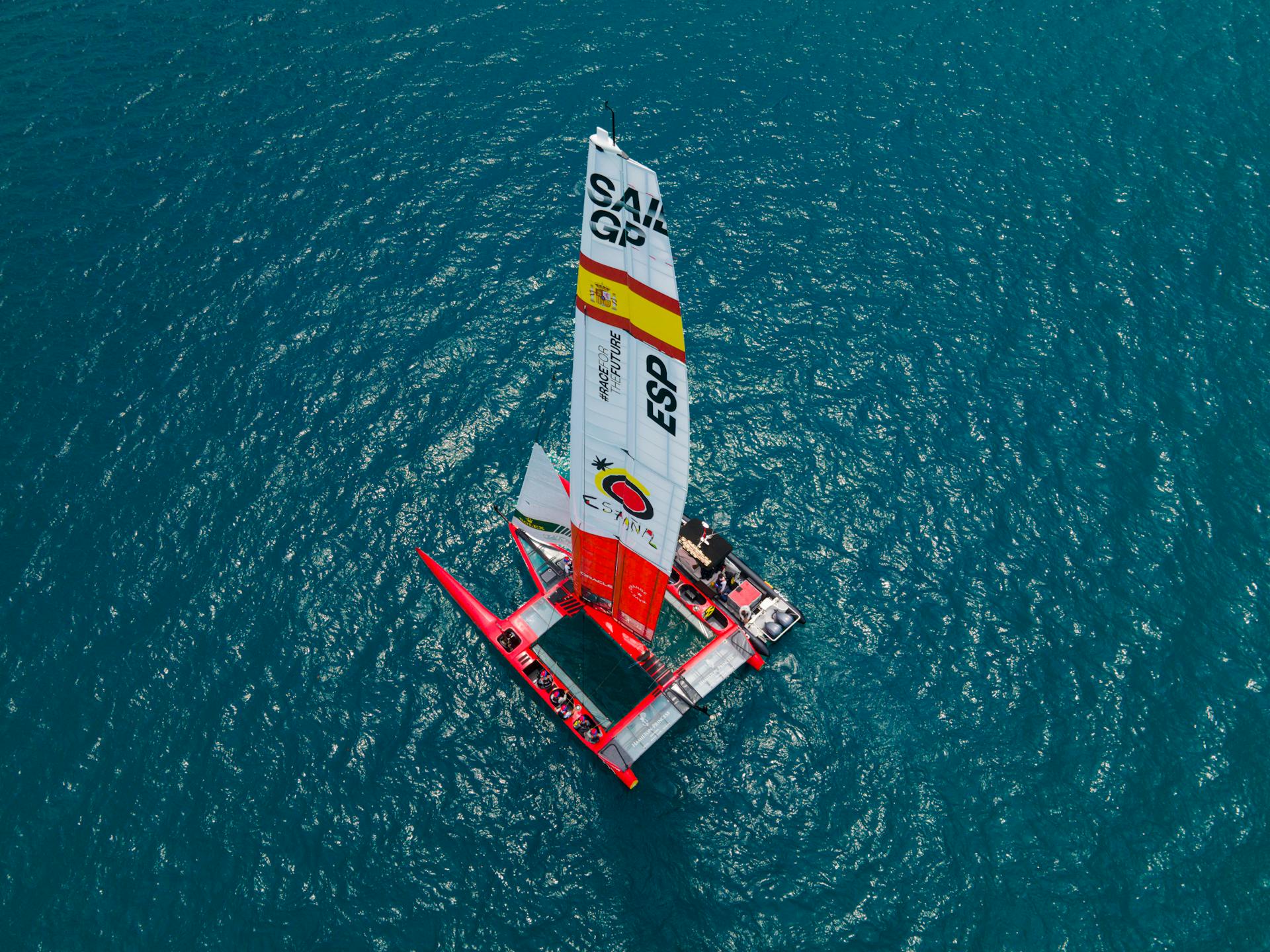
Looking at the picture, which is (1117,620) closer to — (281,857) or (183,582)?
(281,857)

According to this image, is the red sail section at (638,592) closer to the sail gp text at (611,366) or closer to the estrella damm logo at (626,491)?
the estrella damm logo at (626,491)

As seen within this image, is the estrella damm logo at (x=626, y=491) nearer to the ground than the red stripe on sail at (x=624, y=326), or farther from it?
nearer to the ground

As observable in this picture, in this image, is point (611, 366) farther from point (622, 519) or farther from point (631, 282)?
point (622, 519)

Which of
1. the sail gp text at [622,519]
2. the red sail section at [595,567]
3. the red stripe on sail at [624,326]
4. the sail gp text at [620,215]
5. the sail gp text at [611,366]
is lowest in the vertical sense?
the red sail section at [595,567]

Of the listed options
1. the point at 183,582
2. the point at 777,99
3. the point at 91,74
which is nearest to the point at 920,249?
the point at 777,99

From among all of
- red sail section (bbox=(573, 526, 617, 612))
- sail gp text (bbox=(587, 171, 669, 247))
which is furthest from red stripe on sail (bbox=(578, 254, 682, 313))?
red sail section (bbox=(573, 526, 617, 612))

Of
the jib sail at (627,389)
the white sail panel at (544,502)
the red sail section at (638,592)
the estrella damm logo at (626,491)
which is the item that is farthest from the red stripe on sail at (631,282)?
the white sail panel at (544,502)

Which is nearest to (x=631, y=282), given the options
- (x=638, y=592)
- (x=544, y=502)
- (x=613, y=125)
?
(x=613, y=125)

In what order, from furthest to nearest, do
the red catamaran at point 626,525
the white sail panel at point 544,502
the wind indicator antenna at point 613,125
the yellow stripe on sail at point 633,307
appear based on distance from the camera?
the white sail panel at point 544,502, the yellow stripe on sail at point 633,307, the red catamaran at point 626,525, the wind indicator antenna at point 613,125
